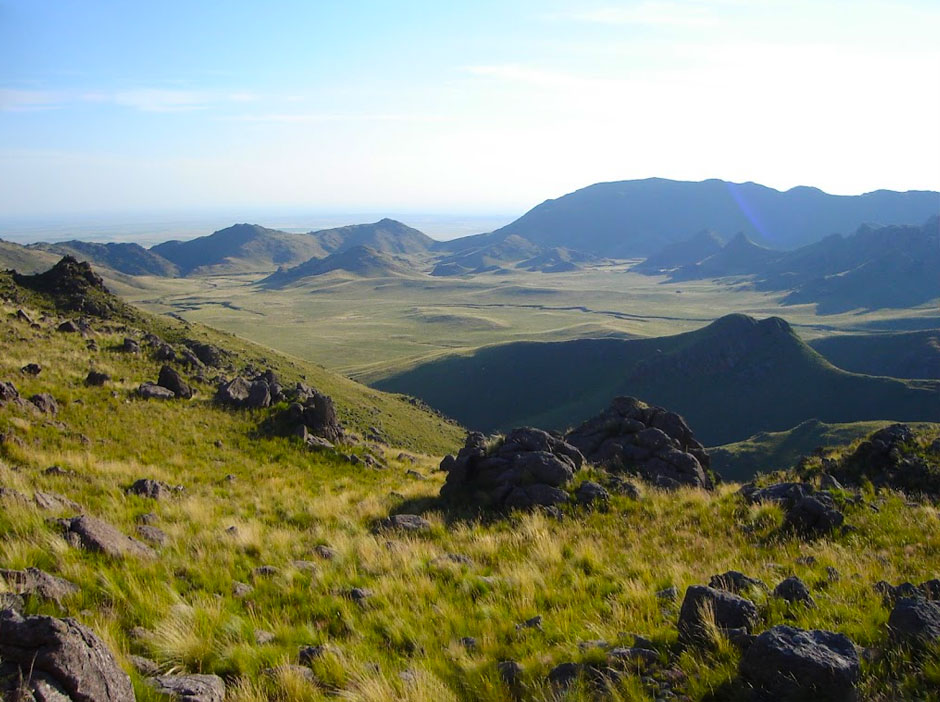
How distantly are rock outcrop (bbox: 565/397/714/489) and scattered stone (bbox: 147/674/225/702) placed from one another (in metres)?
13.4

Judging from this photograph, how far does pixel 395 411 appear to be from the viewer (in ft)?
248

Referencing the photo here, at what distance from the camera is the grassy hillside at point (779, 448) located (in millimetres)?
68438

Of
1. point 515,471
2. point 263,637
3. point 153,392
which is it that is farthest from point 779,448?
point 263,637

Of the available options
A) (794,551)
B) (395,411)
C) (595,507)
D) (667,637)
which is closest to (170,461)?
(595,507)

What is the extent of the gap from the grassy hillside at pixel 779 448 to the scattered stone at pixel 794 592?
65.7 metres

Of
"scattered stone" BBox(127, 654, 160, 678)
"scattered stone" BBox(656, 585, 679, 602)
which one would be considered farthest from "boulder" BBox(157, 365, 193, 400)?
"scattered stone" BBox(656, 585, 679, 602)

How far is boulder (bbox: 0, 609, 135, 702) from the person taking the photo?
4.37 m

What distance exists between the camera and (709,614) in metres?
6.07

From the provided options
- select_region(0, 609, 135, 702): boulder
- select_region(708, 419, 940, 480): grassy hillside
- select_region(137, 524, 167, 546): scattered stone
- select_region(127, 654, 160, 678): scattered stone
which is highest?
select_region(0, 609, 135, 702): boulder

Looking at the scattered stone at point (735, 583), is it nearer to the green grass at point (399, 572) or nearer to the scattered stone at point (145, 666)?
the green grass at point (399, 572)

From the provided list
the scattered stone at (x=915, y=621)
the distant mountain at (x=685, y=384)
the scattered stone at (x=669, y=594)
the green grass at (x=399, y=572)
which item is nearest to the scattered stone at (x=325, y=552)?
the green grass at (x=399, y=572)

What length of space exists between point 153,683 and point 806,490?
13.2m

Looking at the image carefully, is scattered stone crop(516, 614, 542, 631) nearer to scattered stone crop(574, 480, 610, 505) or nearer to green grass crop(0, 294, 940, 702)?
green grass crop(0, 294, 940, 702)

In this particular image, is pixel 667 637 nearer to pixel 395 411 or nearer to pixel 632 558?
pixel 632 558
